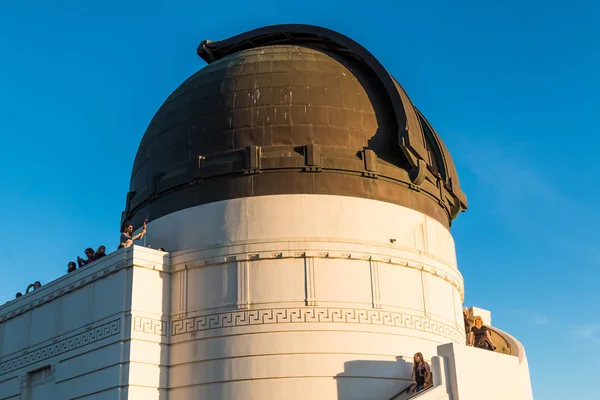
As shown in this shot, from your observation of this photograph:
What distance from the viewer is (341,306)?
1969 centimetres

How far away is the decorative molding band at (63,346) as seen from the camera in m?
19.6

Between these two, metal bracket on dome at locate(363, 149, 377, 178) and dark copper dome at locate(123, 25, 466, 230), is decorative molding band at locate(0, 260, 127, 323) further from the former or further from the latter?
metal bracket on dome at locate(363, 149, 377, 178)

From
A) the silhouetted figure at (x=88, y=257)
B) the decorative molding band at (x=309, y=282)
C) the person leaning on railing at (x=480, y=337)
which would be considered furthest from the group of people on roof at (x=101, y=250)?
the person leaning on railing at (x=480, y=337)

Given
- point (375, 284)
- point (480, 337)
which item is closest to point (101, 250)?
point (375, 284)

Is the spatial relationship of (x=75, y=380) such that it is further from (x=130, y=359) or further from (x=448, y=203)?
(x=448, y=203)

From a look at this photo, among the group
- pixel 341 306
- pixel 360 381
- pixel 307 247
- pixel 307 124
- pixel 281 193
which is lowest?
pixel 360 381

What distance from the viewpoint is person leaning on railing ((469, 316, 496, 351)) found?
23.2 meters

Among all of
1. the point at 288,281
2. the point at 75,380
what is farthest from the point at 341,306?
the point at 75,380

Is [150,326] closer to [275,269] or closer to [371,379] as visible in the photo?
[275,269]

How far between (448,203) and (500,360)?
635 cm

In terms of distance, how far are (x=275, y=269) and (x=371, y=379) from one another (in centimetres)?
363

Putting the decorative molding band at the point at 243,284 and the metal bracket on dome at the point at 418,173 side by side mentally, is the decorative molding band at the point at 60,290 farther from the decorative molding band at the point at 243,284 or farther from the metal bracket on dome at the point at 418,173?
the metal bracket on dome at the point at 418,173

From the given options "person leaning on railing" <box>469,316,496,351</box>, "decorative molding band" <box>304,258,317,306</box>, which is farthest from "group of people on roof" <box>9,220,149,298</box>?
"person leaning on railing" <box>469,316,496,351</box>

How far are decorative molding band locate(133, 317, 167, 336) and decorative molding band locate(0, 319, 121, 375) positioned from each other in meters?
0.44
